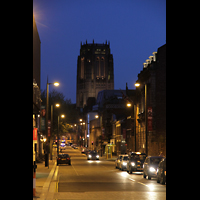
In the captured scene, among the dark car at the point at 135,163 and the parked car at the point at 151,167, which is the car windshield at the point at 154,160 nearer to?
the parked car at the point at 151,167

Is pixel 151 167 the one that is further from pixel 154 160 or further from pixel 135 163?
pixel 135 163

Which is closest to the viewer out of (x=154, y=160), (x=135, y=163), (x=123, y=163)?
(x=154, y=160)

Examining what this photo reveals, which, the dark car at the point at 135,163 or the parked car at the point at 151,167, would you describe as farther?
the dark car at the point at 135,163

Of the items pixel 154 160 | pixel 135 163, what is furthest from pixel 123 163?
pixel 154 160

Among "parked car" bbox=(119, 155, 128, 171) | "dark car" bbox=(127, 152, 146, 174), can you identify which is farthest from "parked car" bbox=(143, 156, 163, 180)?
"parked car" bbox=(119, 155, 128, 171)

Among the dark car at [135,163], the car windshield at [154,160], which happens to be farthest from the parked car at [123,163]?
the car windshield at [154,160]

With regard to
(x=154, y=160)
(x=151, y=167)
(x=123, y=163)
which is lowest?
(x=123, y=163)

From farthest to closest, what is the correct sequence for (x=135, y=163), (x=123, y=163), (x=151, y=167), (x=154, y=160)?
1. (x=123, y=163)
2. (x=135, y=163)
3. (x=154, y=160)
4. (x=151, y=167)

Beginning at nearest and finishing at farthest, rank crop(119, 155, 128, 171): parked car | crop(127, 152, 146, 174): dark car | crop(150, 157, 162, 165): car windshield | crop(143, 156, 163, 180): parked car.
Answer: crop(143, 156, 163, 180): parked car < crop(150, 157, 162, 165): car windshield < crop(127, 152, 146, 174): dark car < crop(119, 155, 128, 171): parked car

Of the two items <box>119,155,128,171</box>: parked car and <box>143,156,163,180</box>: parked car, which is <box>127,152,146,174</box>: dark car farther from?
<box>143,156,163,180</box>: parked car
